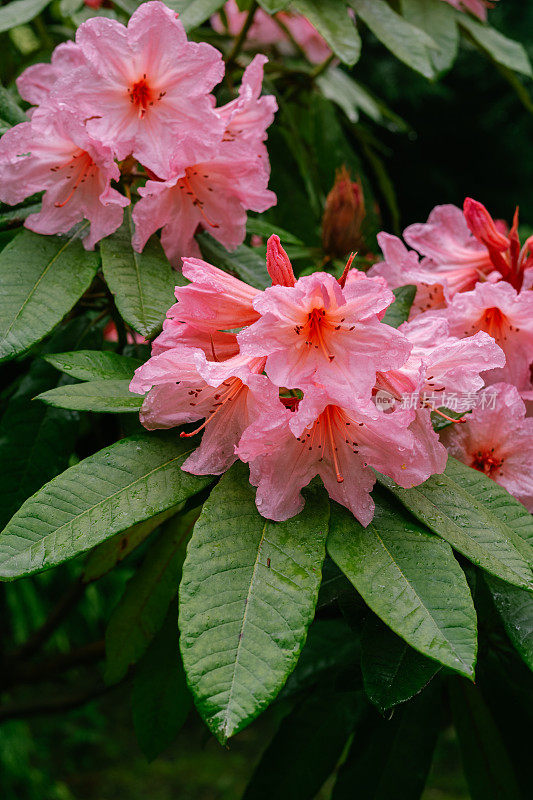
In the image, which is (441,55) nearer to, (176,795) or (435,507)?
(435,507)

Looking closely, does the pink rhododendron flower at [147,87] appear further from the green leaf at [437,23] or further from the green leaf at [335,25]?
the green leaf at [437,23]

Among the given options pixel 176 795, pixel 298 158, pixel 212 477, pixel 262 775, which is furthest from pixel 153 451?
pixel 176 795

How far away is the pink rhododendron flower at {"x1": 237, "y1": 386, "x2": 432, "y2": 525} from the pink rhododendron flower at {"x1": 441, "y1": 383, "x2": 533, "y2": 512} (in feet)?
0.59

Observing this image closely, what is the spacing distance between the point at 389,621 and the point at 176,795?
3295 millimetres

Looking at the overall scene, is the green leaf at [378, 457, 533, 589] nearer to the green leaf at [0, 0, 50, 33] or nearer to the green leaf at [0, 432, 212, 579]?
the green leaf at [0, 432, 212, 579]

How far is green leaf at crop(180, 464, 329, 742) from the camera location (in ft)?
1.87

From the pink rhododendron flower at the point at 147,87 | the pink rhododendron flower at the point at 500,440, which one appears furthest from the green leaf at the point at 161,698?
the pink rhododendron flower at the point at 147,87

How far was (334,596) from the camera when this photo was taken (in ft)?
2.80

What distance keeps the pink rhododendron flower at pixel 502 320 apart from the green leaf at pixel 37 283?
431 millimetres

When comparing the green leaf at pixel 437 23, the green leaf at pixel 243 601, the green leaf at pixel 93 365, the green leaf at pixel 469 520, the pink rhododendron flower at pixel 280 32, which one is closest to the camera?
the green leaf at pixel 243 601

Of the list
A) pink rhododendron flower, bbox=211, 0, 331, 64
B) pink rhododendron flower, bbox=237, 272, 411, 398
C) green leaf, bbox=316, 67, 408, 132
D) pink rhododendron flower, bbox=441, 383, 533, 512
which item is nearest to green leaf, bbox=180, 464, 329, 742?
pink rhododendron flower, bbox=237, 272, 411, 398

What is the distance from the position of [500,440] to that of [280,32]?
1.41 m

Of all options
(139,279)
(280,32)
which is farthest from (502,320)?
(280,32)

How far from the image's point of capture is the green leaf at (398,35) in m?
1.15
